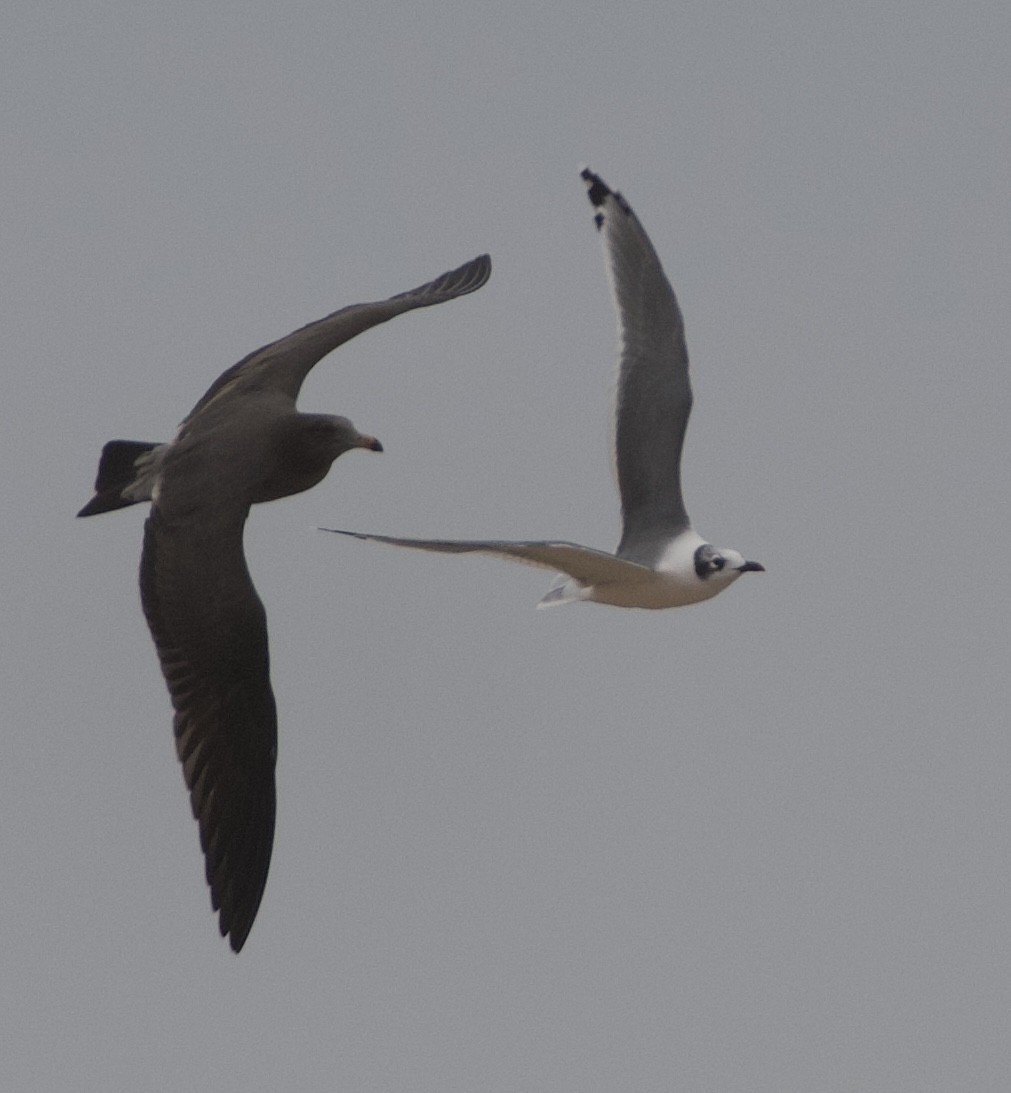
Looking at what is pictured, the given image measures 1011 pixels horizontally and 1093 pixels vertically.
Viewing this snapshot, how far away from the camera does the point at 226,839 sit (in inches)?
545

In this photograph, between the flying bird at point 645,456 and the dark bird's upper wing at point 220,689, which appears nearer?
the dark bird's upper wing at point 220,689

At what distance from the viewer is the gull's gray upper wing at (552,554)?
12.7m

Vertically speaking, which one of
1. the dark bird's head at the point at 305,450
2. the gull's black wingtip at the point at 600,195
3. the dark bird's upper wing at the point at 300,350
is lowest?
the dark bird's head at the point at 305,450

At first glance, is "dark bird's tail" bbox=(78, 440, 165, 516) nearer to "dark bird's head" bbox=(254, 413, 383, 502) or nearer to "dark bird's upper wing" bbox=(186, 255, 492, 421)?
"dark bird's upper wing" bbox=(186, 255, 492, 421)

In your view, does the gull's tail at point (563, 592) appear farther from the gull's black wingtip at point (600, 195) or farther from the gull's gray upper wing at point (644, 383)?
the gull's black wingtip at point (600, 195)

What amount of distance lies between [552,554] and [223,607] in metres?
1.73

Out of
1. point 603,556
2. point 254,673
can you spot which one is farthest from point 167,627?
point 603,556

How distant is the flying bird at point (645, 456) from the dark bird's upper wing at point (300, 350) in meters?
1.43

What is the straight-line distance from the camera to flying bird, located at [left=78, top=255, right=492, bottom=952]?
13562 millimetres

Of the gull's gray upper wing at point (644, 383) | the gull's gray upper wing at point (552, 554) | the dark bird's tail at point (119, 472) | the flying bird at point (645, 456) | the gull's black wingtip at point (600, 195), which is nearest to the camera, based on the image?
the gull's gray upper wing at point (552, 554)

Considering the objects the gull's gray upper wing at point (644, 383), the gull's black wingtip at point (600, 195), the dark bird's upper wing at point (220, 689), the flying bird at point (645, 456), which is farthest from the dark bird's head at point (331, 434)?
the gull's black wingtip at point (600, 195)

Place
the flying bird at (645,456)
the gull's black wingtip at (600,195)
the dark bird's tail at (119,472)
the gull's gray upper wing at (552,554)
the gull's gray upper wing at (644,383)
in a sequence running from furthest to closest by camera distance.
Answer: the gull's black wingtip at (600,195) → the gull's gray upper wing at (644,383) → the flying bird at (645,456) → the dark bird's tail at (119,472) → the gull's gray upper wing at (552,554)

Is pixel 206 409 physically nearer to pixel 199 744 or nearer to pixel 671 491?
pixel 199 744

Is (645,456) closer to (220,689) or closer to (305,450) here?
(305,450)
